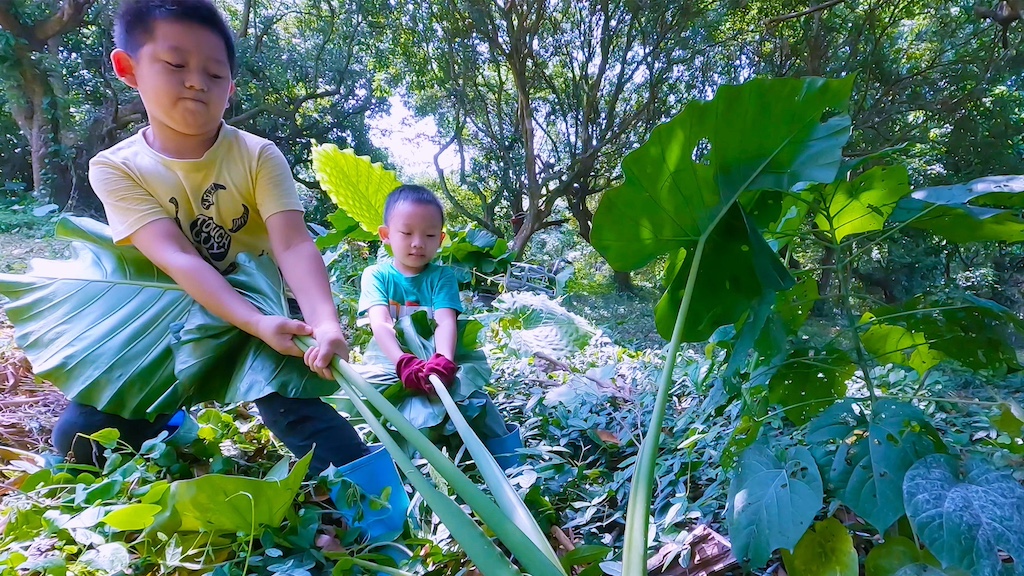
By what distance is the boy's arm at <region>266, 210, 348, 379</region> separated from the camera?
77 cm

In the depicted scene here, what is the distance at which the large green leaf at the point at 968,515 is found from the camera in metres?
0.38

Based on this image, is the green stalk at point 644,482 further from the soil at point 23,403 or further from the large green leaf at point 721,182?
the soil at point 23,403

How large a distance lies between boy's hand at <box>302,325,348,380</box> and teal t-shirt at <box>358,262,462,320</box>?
19.2 inches

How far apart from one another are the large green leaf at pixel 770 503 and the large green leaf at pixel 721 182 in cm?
17

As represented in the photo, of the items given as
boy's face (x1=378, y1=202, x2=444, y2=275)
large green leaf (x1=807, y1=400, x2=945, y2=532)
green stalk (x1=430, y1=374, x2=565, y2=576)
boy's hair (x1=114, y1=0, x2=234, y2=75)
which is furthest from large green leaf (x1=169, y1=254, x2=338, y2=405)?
large green leaf (x1=807, y1=400, x2=945, y2=532)

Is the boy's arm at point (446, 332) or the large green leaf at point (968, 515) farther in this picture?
the boy's arm at point (446, 332)

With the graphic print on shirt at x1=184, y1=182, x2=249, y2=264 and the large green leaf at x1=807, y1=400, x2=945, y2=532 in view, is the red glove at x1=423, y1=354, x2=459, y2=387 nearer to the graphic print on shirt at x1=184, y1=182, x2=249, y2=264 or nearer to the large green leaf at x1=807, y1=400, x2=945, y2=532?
the graphic print on shirt at x1=184, y1=182, x2=249, y2=264

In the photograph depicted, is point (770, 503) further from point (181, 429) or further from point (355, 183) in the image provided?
point (355, 183)

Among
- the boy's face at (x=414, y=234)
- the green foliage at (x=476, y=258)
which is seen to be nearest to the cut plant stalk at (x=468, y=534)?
the boy's face at (x=414, y=234)

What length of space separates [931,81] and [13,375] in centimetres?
523

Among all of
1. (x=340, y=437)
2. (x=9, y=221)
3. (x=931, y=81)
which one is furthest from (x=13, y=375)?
(x=931, y=81)

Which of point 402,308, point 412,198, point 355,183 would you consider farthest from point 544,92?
point 402,308

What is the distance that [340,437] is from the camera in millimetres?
785

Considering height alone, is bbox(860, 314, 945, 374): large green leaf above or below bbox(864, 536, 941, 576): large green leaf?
above
